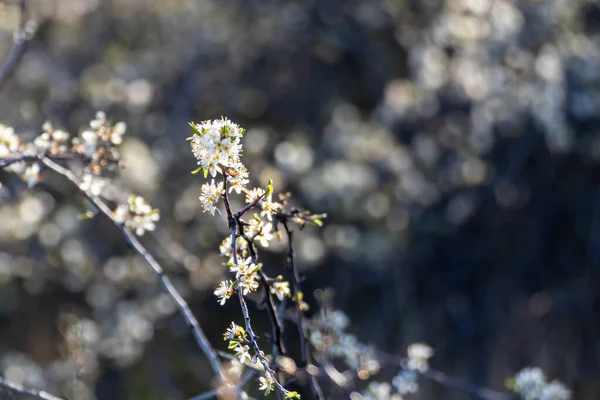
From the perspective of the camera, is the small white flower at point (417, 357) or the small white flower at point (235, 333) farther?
the small white flower at point (417, 357)

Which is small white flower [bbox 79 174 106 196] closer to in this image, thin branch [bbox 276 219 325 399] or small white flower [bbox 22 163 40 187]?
small white flower [bbox 22 163 40 187]

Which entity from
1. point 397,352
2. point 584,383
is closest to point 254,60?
point 397,352

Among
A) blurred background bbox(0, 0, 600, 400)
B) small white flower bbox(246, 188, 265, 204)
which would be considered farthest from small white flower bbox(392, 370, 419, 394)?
blurred background bbox(0, 0, 600, 400)

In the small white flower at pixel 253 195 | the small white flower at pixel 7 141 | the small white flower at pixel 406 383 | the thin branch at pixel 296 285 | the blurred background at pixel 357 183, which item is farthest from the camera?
the blurred background at pixel 357 183

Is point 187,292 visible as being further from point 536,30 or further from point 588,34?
point 588,34

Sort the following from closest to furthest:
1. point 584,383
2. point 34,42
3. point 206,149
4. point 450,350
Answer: point 206,149 < point 584,383 < point 450,350 < point 34,42

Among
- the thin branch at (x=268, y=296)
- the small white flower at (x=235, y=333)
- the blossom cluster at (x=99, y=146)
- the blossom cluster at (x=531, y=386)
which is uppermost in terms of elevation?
the blossom cluster at (x=99, y=146)

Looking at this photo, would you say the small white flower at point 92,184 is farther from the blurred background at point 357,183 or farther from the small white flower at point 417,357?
the blurred background at point 357,183

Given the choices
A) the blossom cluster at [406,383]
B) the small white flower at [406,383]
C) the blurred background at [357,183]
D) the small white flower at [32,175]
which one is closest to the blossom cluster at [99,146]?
the small white flower at [32,175]
